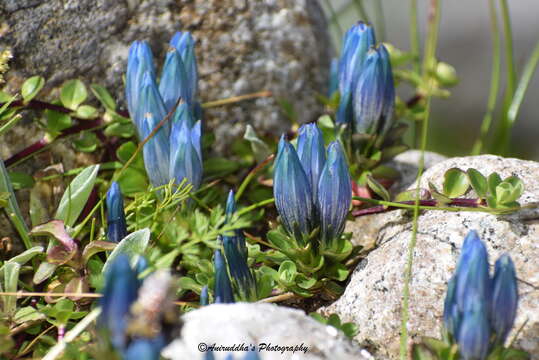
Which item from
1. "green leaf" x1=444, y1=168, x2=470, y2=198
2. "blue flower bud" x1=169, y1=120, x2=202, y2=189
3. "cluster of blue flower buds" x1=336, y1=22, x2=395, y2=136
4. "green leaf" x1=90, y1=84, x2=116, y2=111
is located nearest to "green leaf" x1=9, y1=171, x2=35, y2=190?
"green leaf" x1=90, y1=84, x2=116, y2=111

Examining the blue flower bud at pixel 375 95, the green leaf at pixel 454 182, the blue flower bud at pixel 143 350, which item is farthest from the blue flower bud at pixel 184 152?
the blue flower bud at pixel 143 350

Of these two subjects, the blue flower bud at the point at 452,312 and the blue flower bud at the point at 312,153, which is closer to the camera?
the blue flower bud at the point at 452,312

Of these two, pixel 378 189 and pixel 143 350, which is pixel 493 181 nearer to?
pixel 378 189

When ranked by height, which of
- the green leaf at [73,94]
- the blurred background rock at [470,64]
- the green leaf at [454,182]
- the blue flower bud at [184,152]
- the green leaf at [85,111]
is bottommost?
the blurred background rock at [470,64]

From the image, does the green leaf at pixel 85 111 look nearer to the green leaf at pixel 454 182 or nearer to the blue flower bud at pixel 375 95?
the blue flower bud at pixel 375 95

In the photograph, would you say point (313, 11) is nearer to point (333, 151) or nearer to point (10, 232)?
point (333, 151)

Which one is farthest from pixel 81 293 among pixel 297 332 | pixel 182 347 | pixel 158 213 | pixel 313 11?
pixel 313 11
